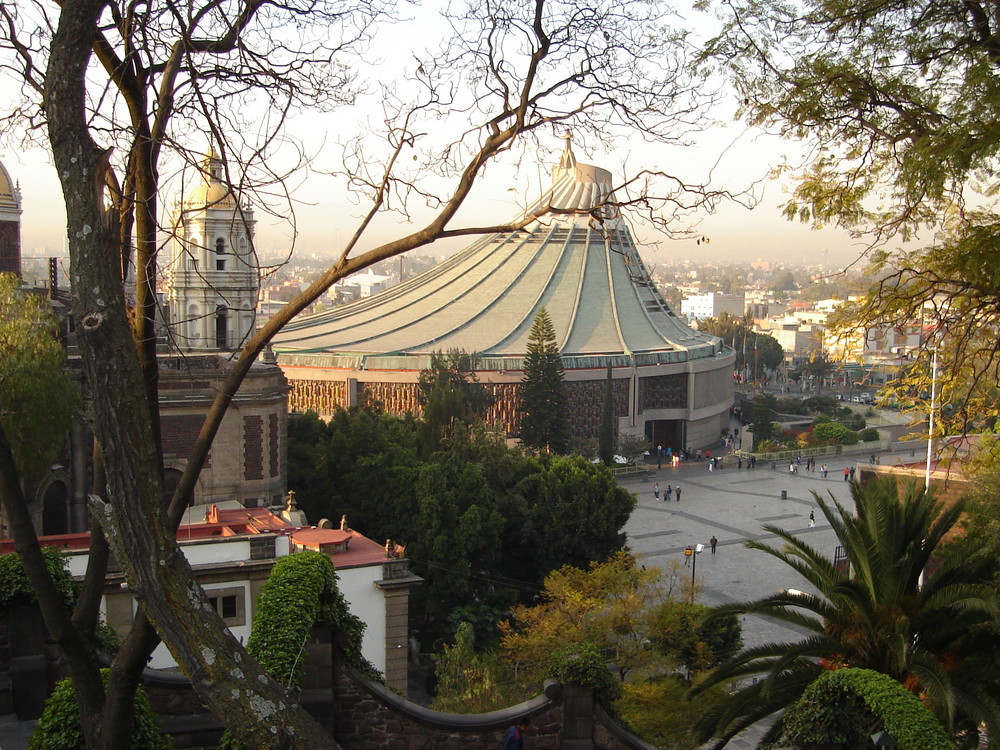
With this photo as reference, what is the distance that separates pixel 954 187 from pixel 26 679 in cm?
Result: 676

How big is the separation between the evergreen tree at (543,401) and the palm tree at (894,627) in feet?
79.0

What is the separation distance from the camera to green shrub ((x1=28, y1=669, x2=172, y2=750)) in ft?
15.8

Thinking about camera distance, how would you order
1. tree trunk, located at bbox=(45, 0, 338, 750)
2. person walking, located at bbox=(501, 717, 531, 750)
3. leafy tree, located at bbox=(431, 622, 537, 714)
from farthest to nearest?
leafy tree, located at bbox=(431, 622, 537, 714), person walking, located at bbox=(501, 717, 531, 750), tree trunk, located at bbox=(45, 0, 338, 750)

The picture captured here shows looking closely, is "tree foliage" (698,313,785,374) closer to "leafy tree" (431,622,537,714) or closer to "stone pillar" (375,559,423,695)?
"leafy tree" (431,622,537,714)

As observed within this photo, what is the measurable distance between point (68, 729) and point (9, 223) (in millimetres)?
18215

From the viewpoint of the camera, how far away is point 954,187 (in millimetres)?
6031

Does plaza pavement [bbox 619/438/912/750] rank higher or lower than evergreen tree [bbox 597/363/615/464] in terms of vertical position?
lower

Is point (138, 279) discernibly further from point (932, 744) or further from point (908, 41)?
point (908, 41)

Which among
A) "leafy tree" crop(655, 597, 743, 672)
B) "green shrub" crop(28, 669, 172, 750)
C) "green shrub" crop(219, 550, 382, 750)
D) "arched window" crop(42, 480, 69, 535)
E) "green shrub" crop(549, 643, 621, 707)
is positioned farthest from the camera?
"arched window" crop(42, 480, 69, 535)

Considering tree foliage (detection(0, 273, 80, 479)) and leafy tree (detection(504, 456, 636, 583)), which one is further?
leafy tree (detection(504, 456, 636, 583))

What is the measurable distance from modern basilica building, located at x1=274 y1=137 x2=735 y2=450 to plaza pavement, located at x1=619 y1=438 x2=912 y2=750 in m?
3.97

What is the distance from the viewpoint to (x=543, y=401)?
32156mm

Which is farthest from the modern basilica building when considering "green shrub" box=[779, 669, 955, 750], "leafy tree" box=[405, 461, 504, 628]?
"green shrub" box=[779, 669, 955, 750]

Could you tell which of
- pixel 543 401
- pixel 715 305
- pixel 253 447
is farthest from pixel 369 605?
pixel 715 305
